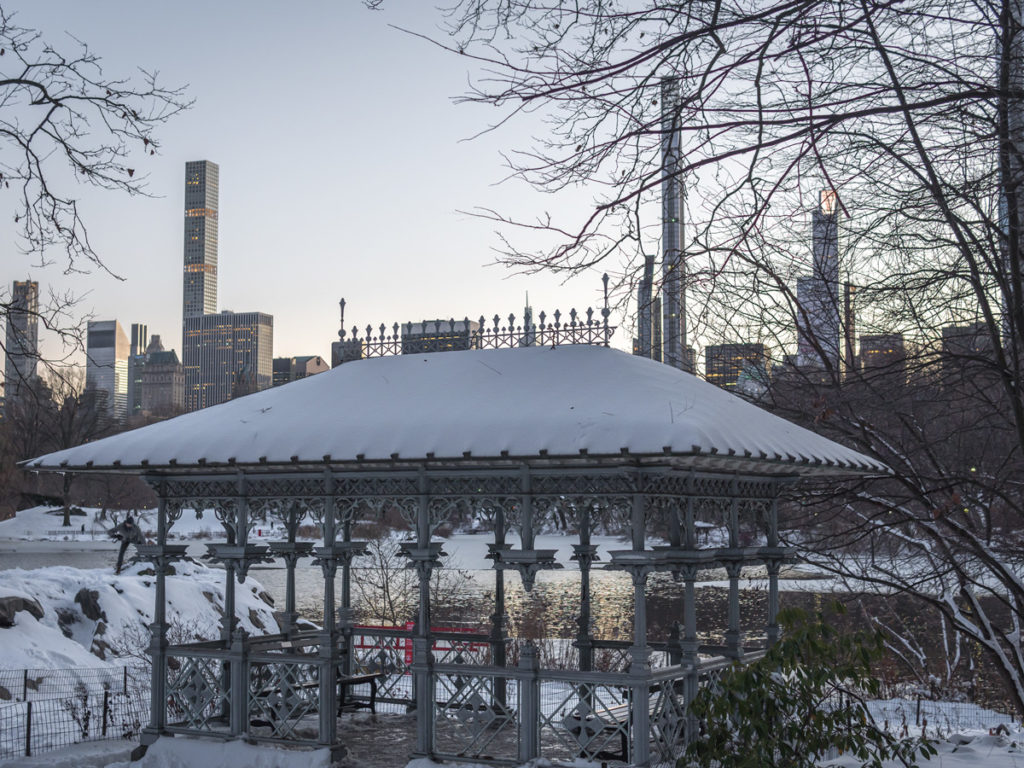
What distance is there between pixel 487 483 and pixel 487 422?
0.74 meters

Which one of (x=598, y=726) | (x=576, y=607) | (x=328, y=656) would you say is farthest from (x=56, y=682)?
(x=576, y=607)

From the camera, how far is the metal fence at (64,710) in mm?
13422

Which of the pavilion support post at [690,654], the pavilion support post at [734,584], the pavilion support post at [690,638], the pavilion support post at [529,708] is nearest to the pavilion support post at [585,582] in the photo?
the pavilion support post at [690,638]

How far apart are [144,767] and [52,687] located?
7.58m

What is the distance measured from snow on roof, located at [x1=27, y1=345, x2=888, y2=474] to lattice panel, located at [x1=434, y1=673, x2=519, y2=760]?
8.42 feet

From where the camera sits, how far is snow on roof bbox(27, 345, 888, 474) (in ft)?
31.9

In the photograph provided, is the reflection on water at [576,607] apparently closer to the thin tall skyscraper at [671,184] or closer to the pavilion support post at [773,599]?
the pavilion support post at [773,599]

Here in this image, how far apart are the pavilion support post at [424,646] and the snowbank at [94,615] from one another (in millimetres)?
10997

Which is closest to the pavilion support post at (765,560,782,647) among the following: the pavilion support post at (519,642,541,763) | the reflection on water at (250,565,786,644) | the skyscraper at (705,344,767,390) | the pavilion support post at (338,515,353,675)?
the pavilion support post at (519,642,541,763)

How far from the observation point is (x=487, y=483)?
35.4ft

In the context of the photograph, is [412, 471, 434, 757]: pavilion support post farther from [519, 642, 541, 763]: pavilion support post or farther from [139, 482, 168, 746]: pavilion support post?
[139, 482, 168, 746]: pavilion support post

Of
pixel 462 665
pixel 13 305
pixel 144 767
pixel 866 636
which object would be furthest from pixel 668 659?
pixel 13 305

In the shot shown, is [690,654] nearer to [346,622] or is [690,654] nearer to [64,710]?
[346,622]

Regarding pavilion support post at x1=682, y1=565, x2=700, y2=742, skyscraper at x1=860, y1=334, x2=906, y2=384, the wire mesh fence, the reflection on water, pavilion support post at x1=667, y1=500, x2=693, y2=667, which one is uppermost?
skyscraper at x1=860, y1=334, x2=906, y2=384
